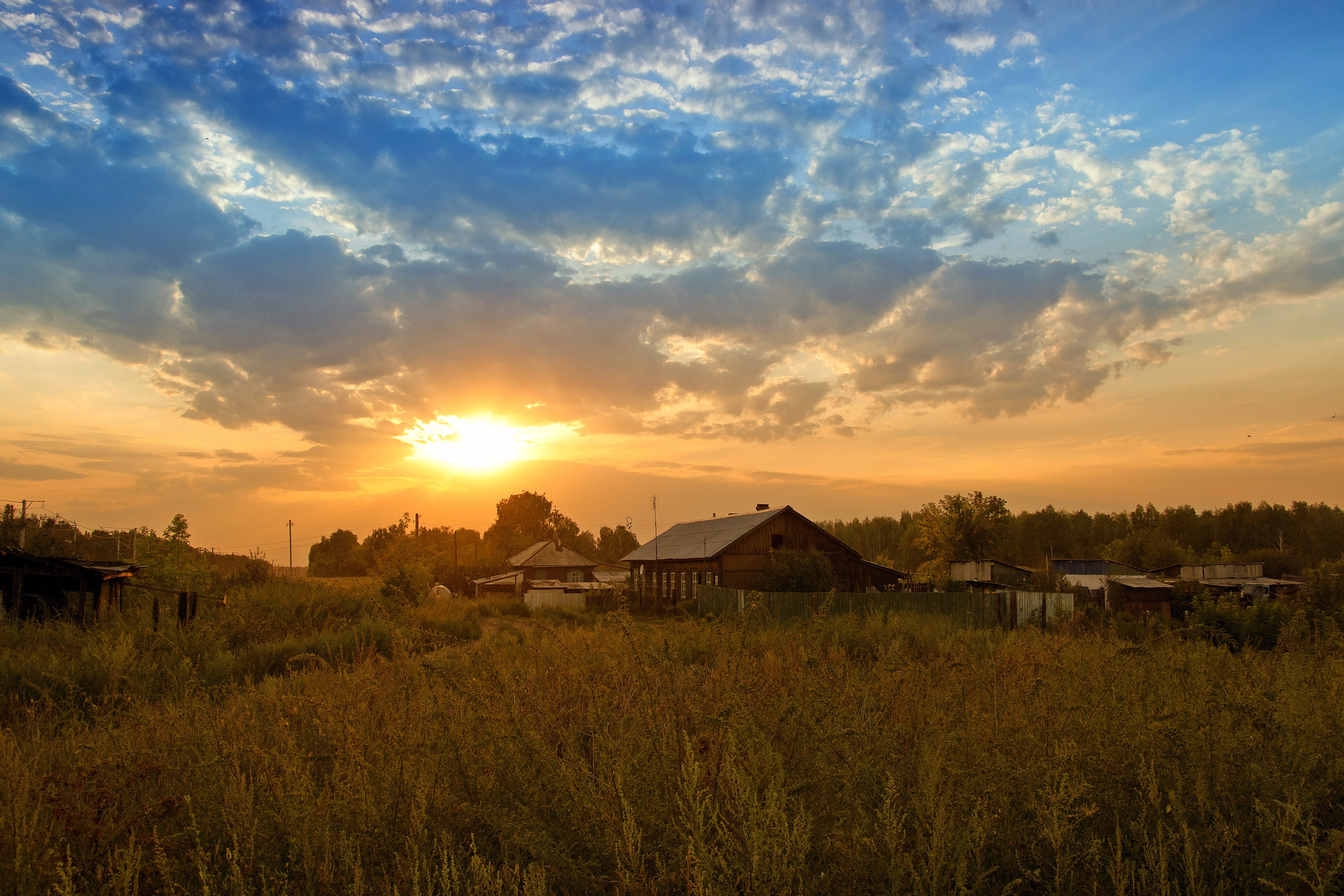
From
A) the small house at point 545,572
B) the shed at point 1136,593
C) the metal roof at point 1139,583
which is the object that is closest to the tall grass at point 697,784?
the shed at point 1136,593

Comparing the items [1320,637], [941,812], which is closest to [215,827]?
[941,812]

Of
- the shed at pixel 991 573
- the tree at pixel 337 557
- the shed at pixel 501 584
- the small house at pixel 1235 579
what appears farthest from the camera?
the tree at pixel 337 557

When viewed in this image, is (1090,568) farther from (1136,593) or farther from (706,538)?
(706,538)

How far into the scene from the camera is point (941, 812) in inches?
107

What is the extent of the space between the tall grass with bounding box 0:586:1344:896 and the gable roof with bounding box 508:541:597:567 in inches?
2295

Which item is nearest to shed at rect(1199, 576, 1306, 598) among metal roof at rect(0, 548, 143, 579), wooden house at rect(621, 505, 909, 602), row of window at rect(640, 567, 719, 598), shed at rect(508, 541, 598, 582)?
wooden house at rect(621, 505, 909, 602)

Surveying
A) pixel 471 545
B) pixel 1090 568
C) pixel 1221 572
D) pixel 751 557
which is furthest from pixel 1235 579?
pixel 471 545

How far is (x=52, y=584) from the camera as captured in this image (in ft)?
50.5

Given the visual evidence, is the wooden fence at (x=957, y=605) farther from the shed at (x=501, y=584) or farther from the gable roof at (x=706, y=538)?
the shed at (x=501, y=584)

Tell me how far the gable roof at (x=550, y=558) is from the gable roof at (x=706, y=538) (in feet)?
56.0

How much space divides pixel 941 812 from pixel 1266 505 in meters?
120

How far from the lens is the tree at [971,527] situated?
2320 inches

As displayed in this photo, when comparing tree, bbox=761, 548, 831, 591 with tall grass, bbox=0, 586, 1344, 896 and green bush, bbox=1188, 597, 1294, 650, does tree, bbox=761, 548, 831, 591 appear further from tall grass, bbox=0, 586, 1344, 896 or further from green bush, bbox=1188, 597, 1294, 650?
tall grass, bbox=0, 586, 1344, 896

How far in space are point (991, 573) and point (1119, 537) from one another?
68061 millimetres
